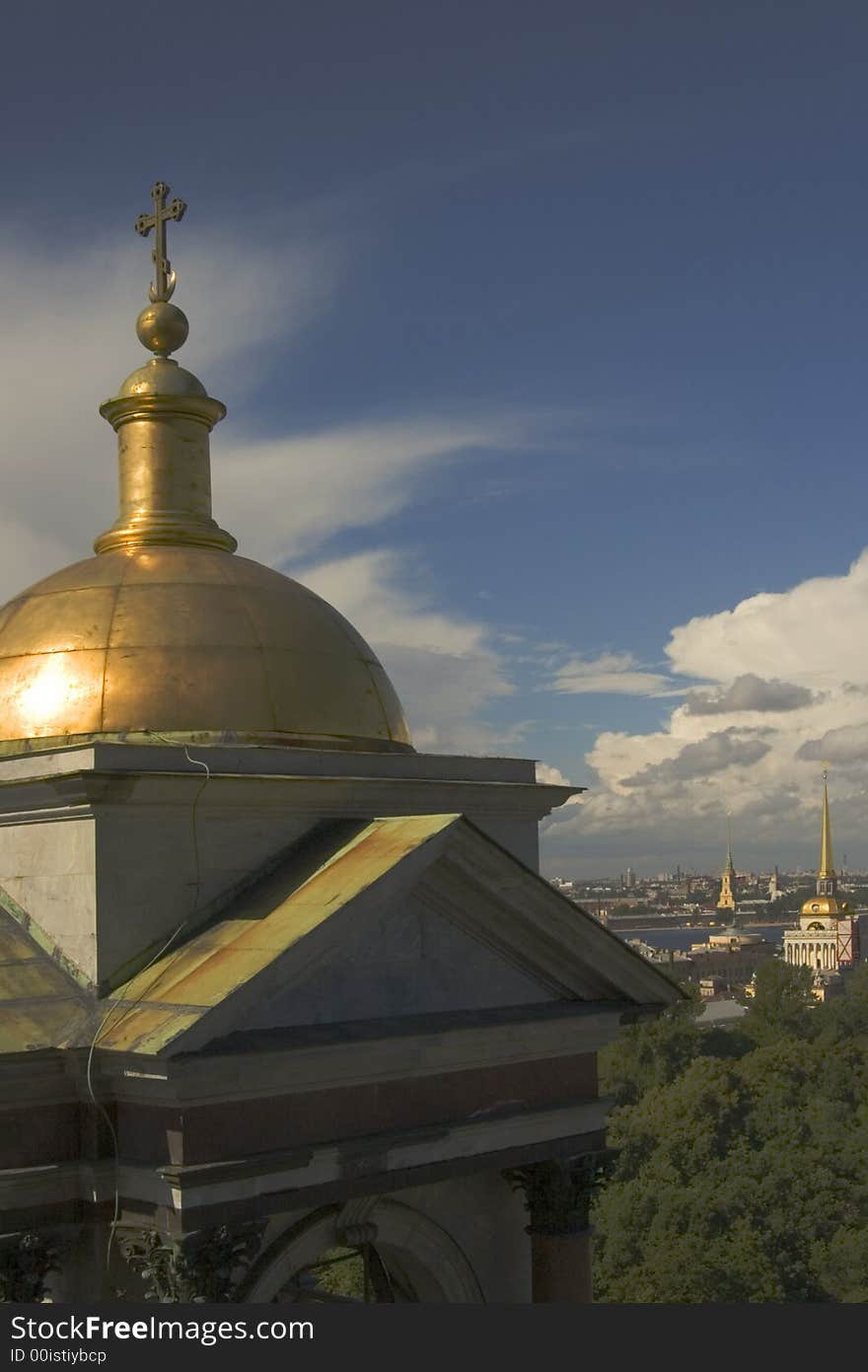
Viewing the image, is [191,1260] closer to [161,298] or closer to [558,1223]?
Result: [558,1223]

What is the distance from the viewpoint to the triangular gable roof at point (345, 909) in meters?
10.4

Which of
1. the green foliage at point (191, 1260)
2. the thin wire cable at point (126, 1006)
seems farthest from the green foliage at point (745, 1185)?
the green foliage at point (191, 1260)

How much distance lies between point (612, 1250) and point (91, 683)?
29.9m

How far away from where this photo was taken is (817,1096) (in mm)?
54562

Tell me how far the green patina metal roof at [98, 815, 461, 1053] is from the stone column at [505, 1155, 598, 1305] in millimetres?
3399

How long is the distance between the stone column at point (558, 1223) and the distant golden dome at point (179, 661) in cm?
393

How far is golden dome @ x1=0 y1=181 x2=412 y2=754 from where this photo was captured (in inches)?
487

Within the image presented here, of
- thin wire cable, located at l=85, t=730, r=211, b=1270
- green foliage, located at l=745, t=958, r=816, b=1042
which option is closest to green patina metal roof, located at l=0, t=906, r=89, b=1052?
thin wire cable, located at l=85, t=730, r=211, b=1270

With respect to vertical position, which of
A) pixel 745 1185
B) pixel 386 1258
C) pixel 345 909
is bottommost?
pixel 745 1185

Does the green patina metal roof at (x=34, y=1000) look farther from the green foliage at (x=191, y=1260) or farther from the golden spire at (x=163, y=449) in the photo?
the golden spire at (x=163, y=449)

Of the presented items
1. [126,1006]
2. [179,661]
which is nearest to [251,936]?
[126,1006]

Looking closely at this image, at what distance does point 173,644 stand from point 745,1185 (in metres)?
31.3

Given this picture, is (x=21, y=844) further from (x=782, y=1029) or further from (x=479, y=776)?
(x=782, y=1029)

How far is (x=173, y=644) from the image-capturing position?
1258 cm
